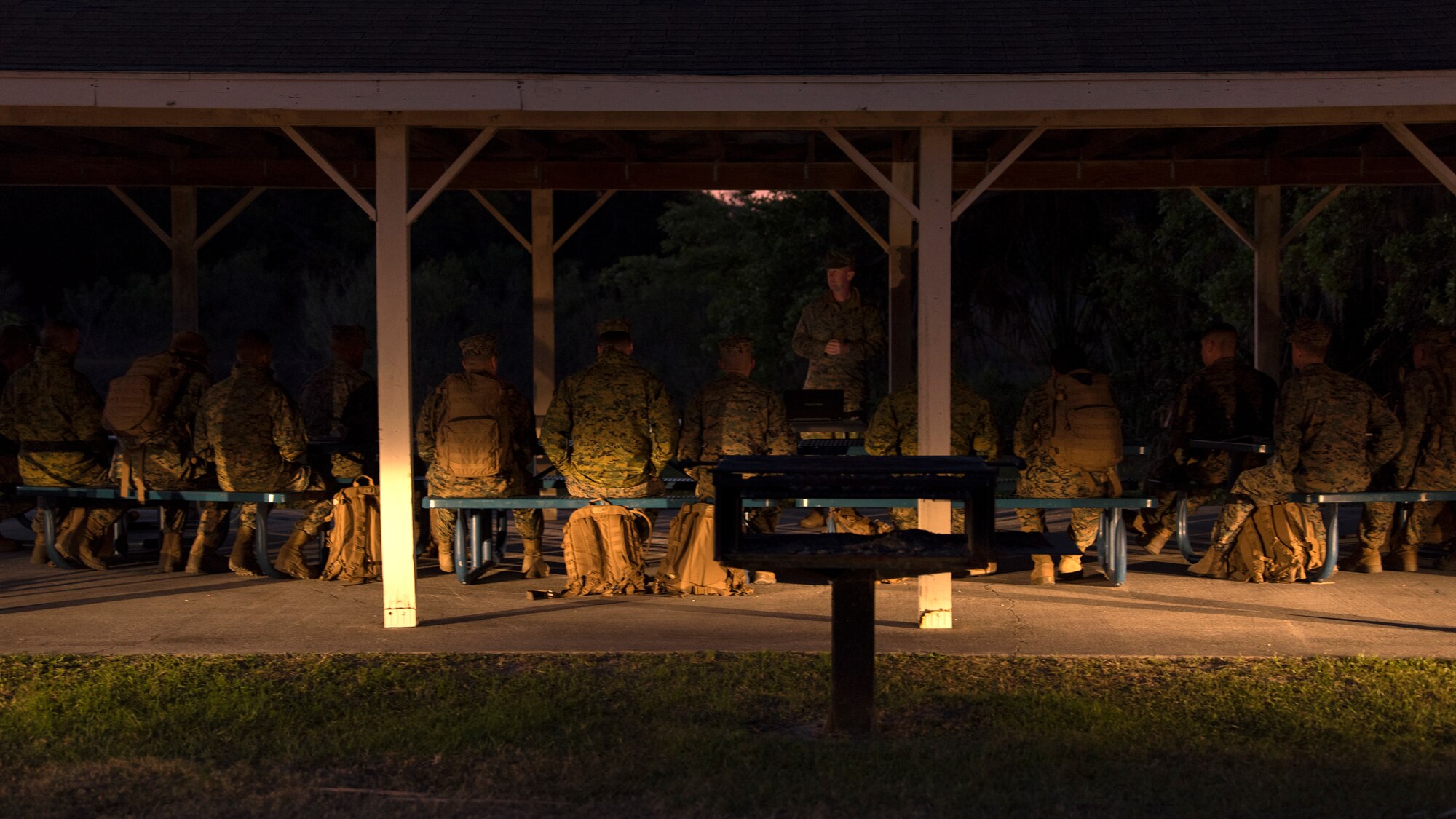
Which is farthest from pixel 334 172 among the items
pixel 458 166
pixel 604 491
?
pixel 604 491

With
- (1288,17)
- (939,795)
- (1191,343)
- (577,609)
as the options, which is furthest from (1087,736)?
(1191,343)

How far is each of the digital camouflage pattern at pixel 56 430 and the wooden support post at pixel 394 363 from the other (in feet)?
8.81

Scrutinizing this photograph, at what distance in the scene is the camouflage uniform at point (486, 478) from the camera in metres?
8.12

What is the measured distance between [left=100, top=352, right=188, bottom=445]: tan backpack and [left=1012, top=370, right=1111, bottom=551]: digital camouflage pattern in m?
4.83

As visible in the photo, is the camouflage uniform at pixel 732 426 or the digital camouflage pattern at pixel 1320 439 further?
the digital camouflage pattern at pixel 1320 439

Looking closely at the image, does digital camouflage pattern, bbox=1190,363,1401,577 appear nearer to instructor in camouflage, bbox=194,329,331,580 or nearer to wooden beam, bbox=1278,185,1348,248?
wooden beam, bbox=1278,185,1348,248

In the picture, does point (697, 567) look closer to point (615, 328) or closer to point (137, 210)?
point (615, 328)

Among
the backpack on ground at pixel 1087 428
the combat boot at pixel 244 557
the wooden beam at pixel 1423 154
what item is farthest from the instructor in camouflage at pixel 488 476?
the wooden beam at pixel 1423 154

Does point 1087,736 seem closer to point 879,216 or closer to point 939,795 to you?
point 939,795

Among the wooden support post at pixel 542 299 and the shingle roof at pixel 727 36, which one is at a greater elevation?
the shingle roof at pixel 727 36

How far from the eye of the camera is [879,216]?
2041cm

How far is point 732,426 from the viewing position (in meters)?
Result: 8.04

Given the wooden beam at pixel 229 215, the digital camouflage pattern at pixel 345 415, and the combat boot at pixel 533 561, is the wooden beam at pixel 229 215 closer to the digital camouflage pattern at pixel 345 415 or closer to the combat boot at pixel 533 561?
the digital camouflage pattern at pixel 345 415

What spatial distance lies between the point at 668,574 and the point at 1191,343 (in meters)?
12.7
